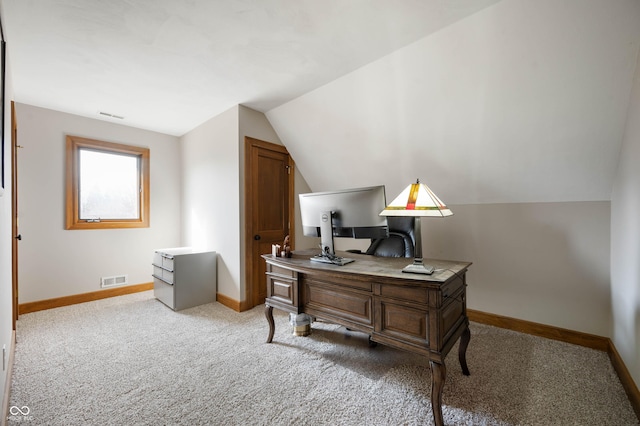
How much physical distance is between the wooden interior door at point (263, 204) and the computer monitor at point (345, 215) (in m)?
1.33

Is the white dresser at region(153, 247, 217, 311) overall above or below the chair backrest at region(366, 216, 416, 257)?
below

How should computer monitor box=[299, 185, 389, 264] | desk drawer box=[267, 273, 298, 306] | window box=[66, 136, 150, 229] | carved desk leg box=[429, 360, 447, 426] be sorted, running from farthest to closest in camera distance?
window box=[66, 136, 150, 229] < desk drawer box=[267, 273, 298, 306] < computer monitor box=[299, 185, 389, 264] < carved desk leg box=[429, 360, 447, 426]

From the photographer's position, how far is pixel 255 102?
3.26 meters

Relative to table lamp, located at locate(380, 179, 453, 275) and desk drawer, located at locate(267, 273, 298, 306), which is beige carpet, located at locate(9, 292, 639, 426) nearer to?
desk drawer, located at locate(267, 273, 298, 306)

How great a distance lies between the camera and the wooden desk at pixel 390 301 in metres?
1.48

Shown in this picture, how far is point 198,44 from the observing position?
84.1 inches

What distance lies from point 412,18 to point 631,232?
6.80ft

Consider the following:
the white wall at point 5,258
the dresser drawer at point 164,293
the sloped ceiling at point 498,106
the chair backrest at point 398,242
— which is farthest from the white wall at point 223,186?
the white wall at point 5,258

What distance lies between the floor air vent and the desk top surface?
2.84 m

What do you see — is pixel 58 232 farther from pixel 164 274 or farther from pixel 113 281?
pixel 164 274

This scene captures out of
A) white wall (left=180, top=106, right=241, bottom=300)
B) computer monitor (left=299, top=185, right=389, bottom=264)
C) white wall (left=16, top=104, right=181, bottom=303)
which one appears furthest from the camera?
white wall (left=180, top=106, right=241, bottom=300)

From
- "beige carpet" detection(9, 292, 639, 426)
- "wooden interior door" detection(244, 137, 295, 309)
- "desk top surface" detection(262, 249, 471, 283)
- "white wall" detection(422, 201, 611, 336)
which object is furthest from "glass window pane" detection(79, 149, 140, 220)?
"white wall" detection(422, 201, 611, 336)

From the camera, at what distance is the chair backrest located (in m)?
2.44

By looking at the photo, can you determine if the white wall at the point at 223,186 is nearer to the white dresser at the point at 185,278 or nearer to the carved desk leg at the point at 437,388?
the white dresser at the point at 185,278
